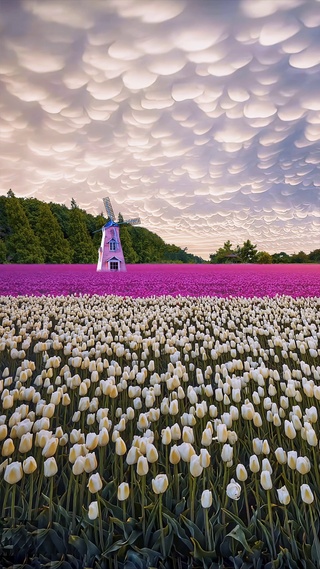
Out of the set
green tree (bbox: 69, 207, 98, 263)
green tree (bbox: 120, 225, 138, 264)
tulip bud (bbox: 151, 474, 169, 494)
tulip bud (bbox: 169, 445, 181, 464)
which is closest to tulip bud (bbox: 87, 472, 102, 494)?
tulip bud (bbox: 151, 474, 169, 494)

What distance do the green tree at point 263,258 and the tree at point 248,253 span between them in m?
1.13

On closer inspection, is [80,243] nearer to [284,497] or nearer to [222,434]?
[222,434]

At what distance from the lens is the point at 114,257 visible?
30.6m

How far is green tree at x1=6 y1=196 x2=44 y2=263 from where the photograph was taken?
156ft

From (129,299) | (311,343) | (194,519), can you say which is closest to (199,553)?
(194,519)

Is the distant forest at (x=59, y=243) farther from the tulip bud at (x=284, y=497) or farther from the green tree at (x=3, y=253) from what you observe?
the tulip bud at (x=284, y=497)

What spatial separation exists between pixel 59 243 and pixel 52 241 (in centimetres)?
98

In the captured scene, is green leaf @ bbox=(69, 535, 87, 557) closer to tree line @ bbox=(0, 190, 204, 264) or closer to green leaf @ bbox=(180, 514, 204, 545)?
green leaf @ bbox=(180, 514, 204, 545)

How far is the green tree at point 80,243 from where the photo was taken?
179ft

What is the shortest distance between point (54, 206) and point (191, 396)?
72704 mm

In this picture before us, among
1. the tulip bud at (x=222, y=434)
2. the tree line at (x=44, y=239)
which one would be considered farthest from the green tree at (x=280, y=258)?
the tulip bud at (x=222, y=434)

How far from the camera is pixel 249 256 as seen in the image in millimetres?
62250

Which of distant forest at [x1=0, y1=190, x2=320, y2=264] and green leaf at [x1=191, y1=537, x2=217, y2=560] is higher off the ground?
distant forest at [x1=0, y1=190, x2=320, y2=264]

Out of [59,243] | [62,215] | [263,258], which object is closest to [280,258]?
[263,258]
